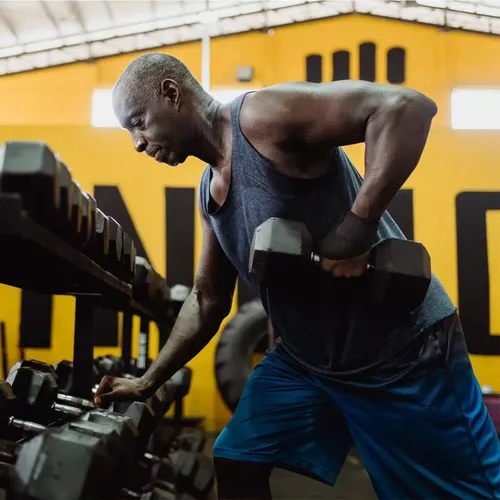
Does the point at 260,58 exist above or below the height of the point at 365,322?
above

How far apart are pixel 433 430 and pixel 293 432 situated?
30cm

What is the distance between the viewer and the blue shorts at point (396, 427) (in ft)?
3.50

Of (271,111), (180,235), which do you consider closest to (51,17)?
(180,235)

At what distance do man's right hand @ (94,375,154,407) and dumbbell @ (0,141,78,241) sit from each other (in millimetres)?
536

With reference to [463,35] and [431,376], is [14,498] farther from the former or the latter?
[463,35]

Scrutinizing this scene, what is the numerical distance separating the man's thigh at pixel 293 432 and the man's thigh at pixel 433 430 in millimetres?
97

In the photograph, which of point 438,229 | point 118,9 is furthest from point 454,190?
point 118,9

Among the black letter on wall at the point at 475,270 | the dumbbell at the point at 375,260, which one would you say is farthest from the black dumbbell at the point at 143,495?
the black letter on wall at the point at 475,270

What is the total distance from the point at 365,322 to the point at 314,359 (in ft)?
0.48

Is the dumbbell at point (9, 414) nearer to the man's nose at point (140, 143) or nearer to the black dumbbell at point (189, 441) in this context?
the man's nose at point (140, 143)

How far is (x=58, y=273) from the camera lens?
1.19m

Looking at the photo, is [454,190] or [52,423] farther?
[454,190]

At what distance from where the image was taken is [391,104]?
96cm

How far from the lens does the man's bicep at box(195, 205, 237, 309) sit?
1425mm
